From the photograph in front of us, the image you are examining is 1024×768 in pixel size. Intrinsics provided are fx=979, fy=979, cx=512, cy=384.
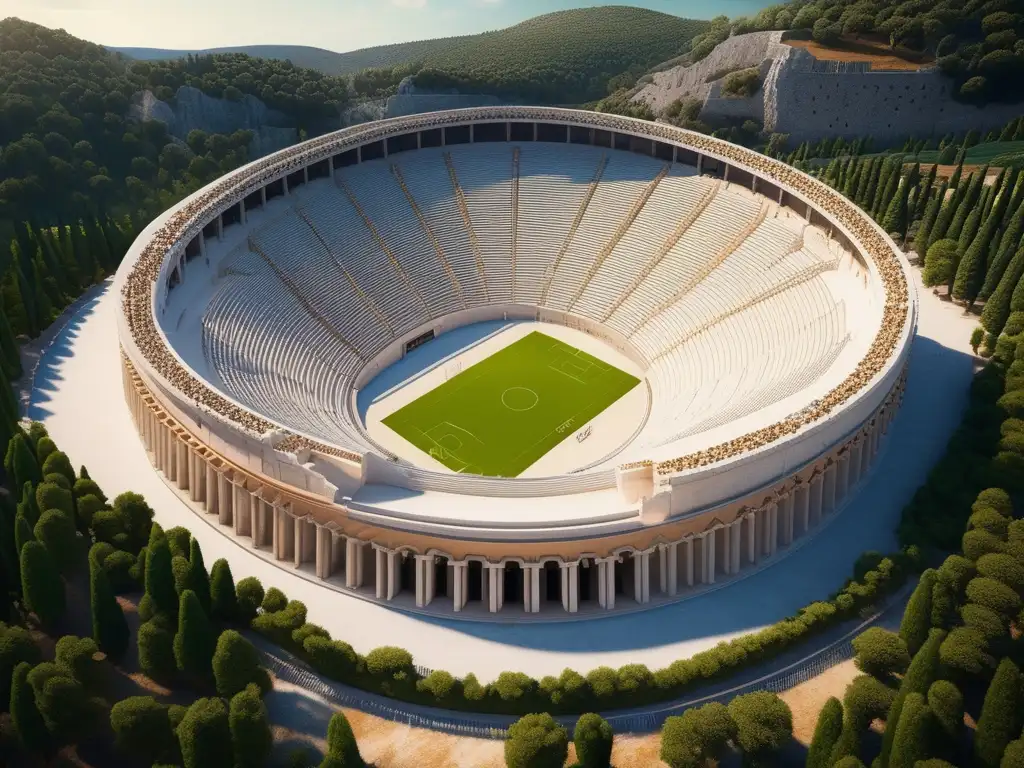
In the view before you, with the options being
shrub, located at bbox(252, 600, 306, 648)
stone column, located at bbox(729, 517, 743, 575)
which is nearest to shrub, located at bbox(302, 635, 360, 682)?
shrub, located at bbox(252, 600, 306, 648)

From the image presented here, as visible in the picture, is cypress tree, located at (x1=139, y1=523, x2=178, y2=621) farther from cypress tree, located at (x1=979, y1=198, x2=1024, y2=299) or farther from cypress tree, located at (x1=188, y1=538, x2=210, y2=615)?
cypress tree, located at (x1=979, y1=198, x2=1024, y2=299)

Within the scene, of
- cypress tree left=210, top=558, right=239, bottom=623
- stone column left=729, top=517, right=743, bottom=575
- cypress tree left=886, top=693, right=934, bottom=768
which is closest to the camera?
cypress tree left=886, top=693, right=934, bottom=768

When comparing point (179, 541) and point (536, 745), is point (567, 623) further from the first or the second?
point (179, 541)

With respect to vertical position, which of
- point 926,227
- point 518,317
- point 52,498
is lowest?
point 52,498

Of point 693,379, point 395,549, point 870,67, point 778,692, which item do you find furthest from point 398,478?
point 870,67

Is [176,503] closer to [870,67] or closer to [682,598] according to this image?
[682,598]

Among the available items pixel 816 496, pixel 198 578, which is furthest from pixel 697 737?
pixel 198 578
